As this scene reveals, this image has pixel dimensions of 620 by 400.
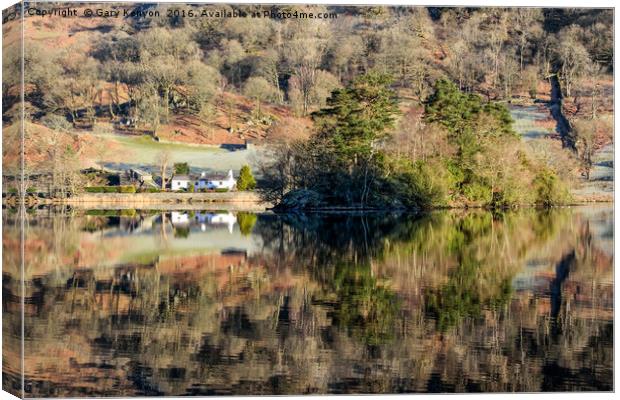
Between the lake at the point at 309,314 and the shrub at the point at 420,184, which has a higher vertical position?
the shrub at the point at 420,184

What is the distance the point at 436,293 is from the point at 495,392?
149 inches

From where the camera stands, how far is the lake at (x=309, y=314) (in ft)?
28.1

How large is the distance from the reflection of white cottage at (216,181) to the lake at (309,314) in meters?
14.1

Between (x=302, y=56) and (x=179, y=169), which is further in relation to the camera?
(x=179, y=169)

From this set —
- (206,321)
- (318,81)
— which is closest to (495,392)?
(206,321)

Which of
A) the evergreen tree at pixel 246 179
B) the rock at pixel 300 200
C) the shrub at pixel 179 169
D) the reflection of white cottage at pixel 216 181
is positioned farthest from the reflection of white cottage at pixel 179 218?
the shrub at pixel 179 169

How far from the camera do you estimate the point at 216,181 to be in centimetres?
3462

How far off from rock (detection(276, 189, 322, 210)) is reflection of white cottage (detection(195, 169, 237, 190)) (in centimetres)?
365

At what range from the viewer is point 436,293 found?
1218 centimetres

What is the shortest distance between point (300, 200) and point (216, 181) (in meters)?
5.52

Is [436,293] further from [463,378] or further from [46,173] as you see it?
[46,173]

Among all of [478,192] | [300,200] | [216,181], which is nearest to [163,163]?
[216,181]

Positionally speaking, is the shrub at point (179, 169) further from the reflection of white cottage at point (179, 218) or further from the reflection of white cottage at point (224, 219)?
the reflection of white cottage at point (224, 219)

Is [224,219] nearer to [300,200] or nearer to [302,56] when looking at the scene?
[300,200]
